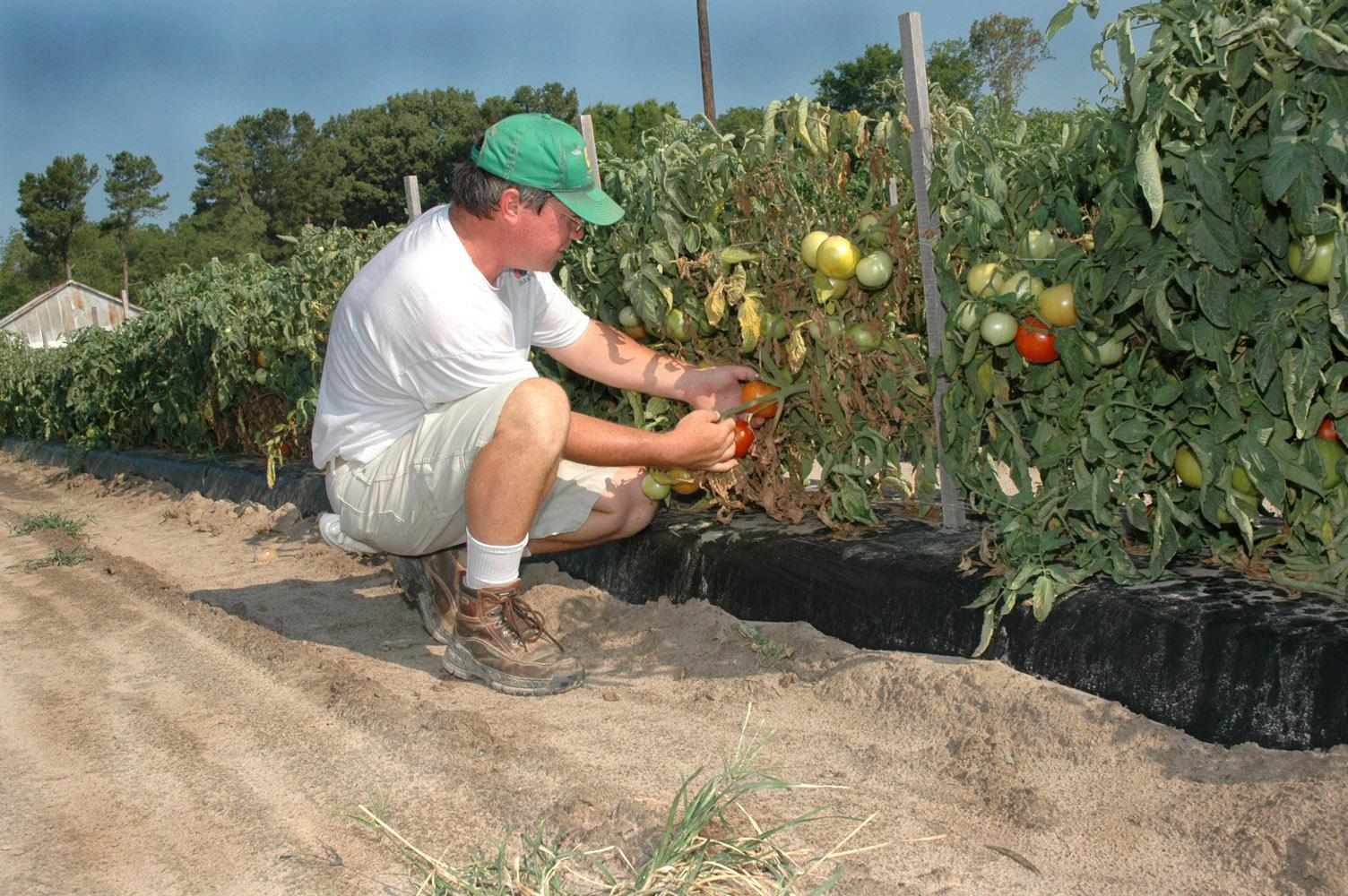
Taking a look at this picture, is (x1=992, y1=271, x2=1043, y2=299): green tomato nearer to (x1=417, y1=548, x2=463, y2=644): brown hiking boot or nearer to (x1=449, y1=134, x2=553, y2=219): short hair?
(x1=449, y1=134, x2=553, y2=219): short hair

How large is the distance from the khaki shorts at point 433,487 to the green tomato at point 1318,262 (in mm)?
2043

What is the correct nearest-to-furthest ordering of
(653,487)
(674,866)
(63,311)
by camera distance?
(674,866)
(653,487)
(63,311)

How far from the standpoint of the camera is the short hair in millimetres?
3119

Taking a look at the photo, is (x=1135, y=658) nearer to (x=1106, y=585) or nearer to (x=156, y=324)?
(x=1106, y=585)

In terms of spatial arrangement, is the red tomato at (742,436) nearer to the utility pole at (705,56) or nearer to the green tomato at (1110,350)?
the green tomato at (1110,350)

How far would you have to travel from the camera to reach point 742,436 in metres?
3.40

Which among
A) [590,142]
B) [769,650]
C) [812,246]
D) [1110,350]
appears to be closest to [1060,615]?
[1110,350]

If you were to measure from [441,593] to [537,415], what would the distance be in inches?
37.3

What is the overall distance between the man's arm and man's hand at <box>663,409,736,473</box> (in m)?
0.22

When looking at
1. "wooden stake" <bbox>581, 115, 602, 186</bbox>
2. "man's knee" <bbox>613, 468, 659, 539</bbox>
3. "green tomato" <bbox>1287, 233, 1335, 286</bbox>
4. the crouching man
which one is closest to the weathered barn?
"wooden stake" <bbox>581, 115, 602, 186</bbox>

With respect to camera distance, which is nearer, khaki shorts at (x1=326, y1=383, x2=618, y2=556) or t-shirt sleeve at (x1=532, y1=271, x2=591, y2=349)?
khaki shorts at (x1=326, y1=383, x2=618, y2=556)

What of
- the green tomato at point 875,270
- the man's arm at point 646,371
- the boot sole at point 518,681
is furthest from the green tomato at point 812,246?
the boot sole at point 518,681

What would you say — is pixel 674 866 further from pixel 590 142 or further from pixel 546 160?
pixel 590 142

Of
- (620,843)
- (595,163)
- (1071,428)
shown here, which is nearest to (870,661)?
(1071,428)
